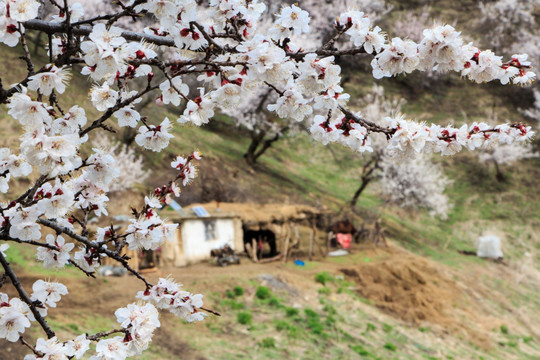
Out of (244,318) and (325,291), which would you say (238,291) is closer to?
(244,318)

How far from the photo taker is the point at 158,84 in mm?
3252

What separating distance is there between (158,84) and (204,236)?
14290mm

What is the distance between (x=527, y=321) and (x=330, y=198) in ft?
39.5

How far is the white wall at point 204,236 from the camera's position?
16.8 meters

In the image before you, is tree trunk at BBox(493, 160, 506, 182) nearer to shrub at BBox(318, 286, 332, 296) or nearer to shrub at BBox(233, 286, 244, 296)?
shrub at BBox(318, 286, 332, 296)

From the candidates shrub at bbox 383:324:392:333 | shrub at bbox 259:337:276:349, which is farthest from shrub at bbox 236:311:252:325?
shrub at bbox 383:324:392:333

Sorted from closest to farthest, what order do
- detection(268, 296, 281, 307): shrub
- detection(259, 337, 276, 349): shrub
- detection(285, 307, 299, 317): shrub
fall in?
1. detection(259, 337, 276, 349): shrub
2. detection(285, 307, 299, 317): shrub
3. detection(268, 296, 281, 307): shrub

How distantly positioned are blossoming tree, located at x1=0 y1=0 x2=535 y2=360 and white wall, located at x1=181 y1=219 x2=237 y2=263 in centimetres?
1315

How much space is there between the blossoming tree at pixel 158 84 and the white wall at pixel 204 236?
518 inches

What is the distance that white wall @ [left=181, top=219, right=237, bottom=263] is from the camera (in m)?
16.8

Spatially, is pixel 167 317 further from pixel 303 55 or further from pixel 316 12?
pixel 316 12

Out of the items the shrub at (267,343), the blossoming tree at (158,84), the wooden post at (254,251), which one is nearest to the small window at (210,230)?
the wooden post at (254,251)

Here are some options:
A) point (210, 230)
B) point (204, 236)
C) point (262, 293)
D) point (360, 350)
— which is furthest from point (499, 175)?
point (360, 350)

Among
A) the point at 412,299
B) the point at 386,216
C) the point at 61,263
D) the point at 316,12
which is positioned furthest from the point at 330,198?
the point at 61,263
